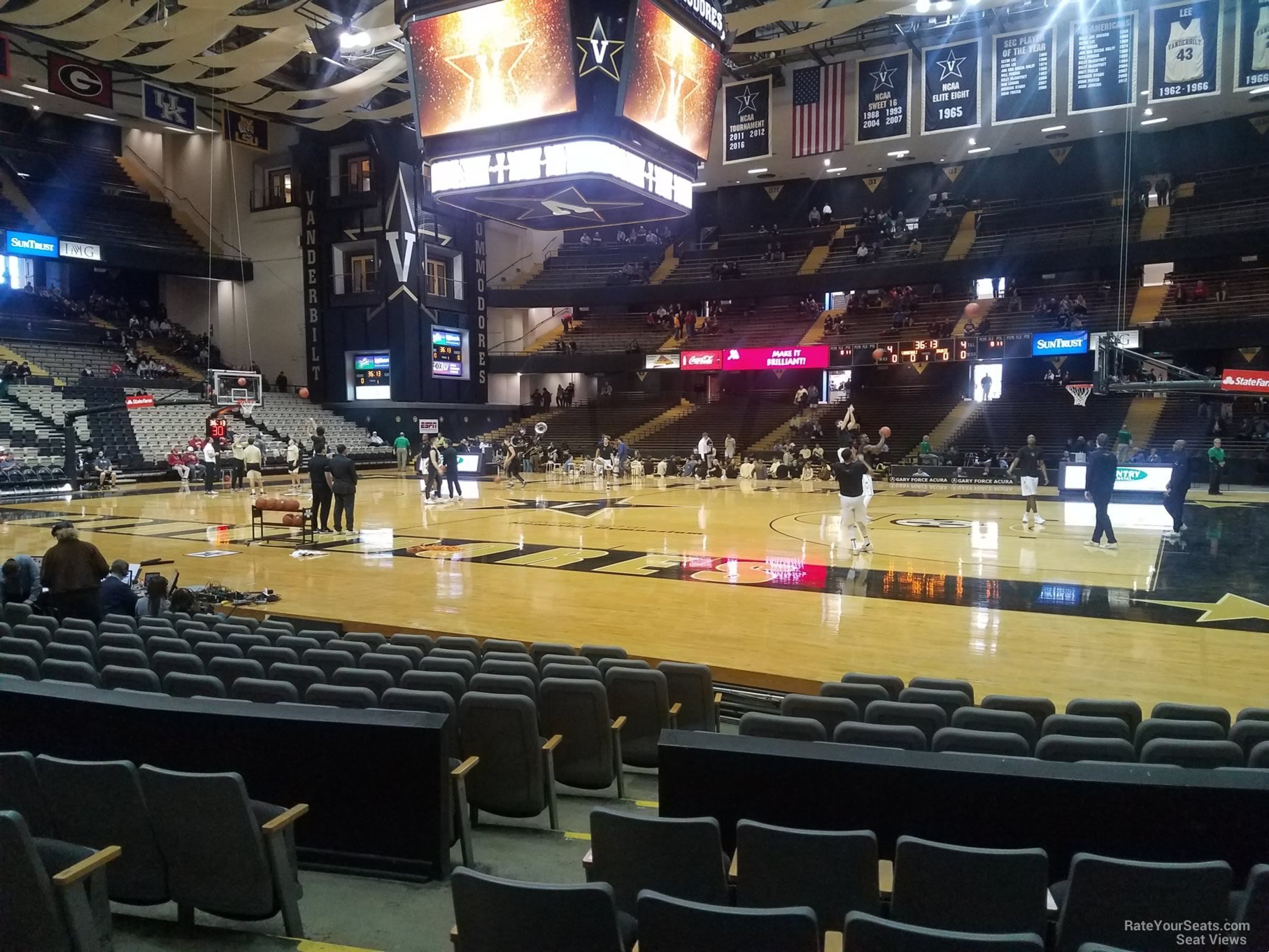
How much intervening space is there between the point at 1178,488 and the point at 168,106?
25.3m

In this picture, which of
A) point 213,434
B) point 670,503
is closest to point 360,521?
point 670,503

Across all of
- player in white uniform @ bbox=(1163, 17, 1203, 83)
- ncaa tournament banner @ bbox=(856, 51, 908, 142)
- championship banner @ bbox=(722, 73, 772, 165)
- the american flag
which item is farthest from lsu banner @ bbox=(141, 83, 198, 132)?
player in white uniform @ bbox=(1163, 17, 1203, 83)

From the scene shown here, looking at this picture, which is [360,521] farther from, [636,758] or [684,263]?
[684,263]

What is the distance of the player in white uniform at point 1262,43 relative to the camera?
54.0 ft

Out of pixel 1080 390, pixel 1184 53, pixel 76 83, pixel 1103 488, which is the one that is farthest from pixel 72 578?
pixel 1080 390

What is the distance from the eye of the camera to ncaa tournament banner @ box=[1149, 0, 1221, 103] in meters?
Answer: 16.4

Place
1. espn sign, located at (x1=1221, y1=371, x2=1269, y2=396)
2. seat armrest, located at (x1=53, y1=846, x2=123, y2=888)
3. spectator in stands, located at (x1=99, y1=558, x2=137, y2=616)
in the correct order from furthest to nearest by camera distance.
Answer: espn sign, located at (x1=1221, y1=371, x2=1269, y2=396) < spectator in stands, located at (x1=99, y1=558, x2=137, y2=616) < seat armrest, located at (x1=53, y1=846, x2=123, y2=888)

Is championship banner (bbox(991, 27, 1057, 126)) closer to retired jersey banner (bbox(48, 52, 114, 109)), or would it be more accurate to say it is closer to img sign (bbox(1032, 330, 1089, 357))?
Answer: img sign (bbox(1032, 330, 1089, 357))

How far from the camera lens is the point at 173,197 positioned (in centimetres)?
3731

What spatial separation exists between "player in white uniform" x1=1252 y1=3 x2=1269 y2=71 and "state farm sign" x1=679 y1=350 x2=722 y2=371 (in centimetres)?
1954

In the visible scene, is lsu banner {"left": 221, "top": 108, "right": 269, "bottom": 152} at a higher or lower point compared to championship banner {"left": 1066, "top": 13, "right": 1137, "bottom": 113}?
higher

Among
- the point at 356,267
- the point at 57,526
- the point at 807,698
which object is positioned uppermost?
the point at 356,267

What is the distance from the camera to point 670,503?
20016mm

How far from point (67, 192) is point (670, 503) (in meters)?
29.5
